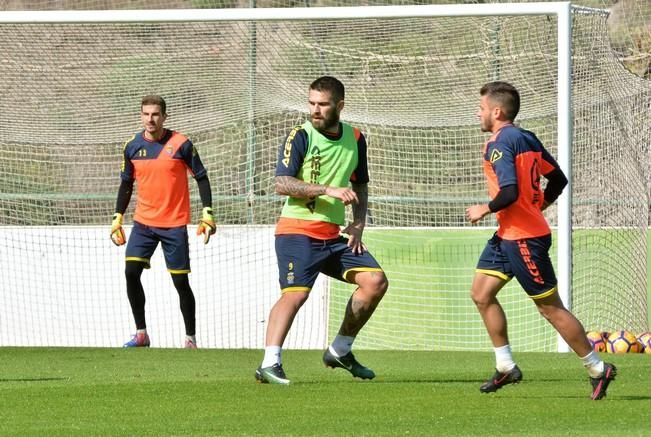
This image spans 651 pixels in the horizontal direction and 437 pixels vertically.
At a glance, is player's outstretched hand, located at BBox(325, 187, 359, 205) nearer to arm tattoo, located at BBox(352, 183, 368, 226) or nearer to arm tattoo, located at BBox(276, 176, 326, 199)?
arm tattoo, located at BBox(276, 176, 326, 199)

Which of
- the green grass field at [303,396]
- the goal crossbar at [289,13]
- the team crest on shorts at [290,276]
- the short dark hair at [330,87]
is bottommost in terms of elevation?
the green grass field at [303,396]

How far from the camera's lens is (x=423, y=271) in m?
14.1

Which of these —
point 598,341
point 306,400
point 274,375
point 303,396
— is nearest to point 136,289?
point 274,375

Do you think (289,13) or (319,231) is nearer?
(319,231)

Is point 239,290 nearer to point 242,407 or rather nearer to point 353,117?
point 353,117

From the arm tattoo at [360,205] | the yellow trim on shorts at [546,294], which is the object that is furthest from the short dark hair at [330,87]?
the yellow trim on shorts at [546,294]

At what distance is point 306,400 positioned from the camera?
23.7 feet

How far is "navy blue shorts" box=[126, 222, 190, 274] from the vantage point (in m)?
11.7

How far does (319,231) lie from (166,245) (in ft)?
12.4

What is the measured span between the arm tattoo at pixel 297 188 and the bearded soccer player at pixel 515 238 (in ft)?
3.30

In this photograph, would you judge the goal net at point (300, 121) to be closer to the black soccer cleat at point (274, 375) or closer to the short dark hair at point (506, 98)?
the short dark hair at point (506, 98)

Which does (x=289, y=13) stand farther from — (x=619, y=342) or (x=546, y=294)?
(x=546, y=294)

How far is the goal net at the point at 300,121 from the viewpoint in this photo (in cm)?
1296

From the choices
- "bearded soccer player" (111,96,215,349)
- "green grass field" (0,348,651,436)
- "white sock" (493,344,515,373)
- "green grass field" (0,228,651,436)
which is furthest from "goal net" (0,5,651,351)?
"white sock" (493,344,515,373)
